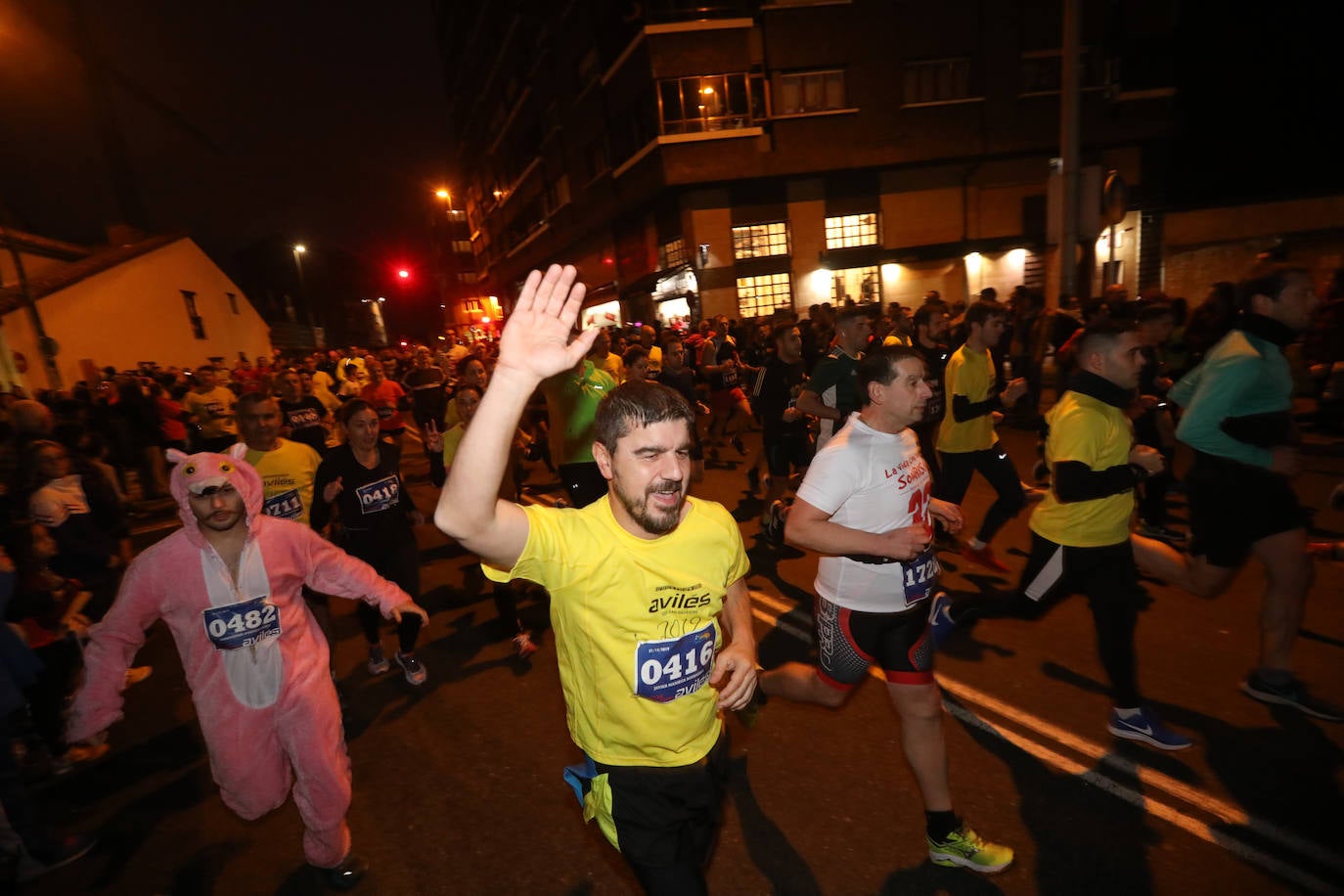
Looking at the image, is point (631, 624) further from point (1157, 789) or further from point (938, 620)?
point (1157, 789)

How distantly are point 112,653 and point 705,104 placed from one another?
24.0 meters

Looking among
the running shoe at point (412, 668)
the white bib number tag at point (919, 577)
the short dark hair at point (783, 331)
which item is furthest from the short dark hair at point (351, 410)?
the short dark hair at point (783, 331)

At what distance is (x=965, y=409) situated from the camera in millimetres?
5293

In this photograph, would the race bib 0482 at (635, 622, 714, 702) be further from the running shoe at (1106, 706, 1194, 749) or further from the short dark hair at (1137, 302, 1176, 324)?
the short dark hair at (1137, 302, 1176, 324)

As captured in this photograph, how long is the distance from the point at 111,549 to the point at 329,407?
9020 millimetres

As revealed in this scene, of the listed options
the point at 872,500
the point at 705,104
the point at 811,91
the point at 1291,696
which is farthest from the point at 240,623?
the point at 811,91

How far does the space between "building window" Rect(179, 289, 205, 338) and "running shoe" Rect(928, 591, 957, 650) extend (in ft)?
99.2

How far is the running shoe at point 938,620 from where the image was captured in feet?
9.73

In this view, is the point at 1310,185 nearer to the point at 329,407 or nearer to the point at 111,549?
the point at 329,407

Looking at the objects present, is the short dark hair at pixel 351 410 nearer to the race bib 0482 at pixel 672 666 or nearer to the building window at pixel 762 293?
the race bib 0482 at pixel 672 666

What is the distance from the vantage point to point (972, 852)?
2.71 meters

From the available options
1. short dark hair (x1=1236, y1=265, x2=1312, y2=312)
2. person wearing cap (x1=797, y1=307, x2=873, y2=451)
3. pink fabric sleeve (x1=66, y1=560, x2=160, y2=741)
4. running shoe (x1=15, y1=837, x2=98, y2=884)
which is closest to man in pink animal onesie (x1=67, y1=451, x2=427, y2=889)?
pink fabric sleeve (x1=66, y1=560, x2=160, y2=741)

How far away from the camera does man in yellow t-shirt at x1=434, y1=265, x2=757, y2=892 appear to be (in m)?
1.94

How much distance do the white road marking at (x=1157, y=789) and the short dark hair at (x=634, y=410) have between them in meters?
2.86
